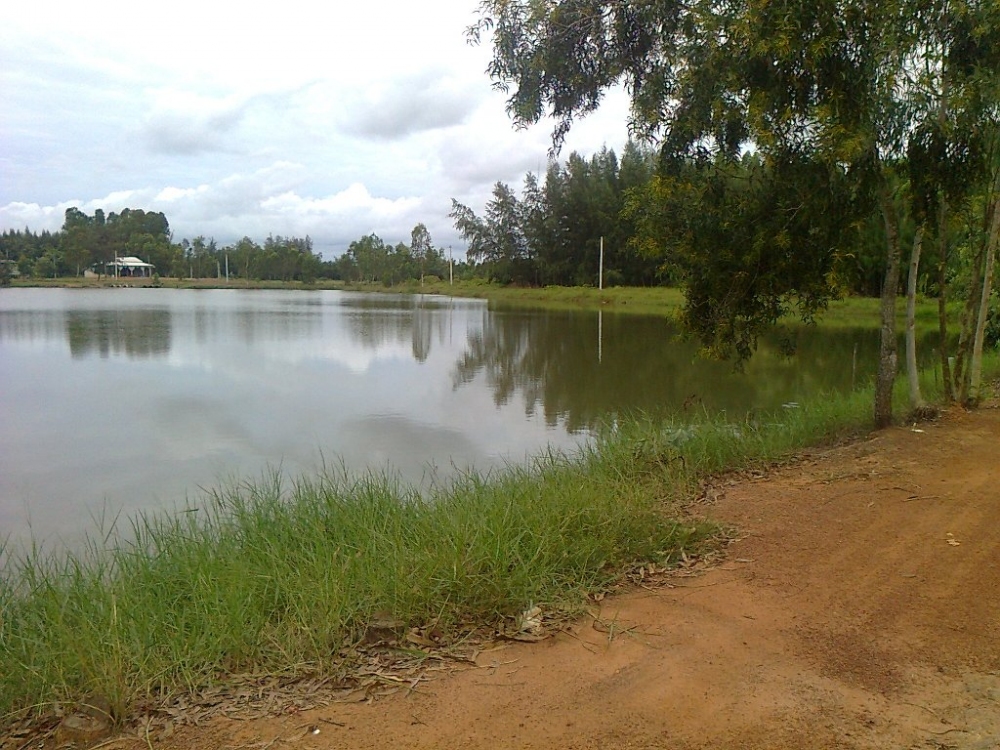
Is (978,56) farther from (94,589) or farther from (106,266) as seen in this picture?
(106,266)

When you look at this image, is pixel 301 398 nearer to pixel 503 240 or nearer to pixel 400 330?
pixel 400 330

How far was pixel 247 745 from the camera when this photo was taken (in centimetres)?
270

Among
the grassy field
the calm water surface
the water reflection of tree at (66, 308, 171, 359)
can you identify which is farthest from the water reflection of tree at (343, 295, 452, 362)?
the grassy field

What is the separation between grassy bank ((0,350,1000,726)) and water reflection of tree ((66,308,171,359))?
48.5ft

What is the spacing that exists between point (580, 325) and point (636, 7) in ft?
75.1

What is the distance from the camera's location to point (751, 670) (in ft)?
10.3

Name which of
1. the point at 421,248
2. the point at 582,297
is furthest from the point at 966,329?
the point at 421,248

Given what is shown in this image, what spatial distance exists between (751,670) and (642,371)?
13.3 meters

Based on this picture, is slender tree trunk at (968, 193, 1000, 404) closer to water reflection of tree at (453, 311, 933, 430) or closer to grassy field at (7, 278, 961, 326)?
grassy field at (7, 278, 961, 326)

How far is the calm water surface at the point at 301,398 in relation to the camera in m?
8.23

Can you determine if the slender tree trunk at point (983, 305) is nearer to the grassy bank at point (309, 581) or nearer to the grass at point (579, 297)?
the grass at point (579, 297)

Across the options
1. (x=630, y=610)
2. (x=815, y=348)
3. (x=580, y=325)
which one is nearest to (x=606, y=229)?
(x=580, y=325)

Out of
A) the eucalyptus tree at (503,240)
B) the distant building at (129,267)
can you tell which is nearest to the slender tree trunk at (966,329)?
the eucalyptus tree at (503,240)

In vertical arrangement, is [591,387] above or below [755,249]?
below
